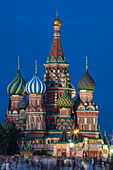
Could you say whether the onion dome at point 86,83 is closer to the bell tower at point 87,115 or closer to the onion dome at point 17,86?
the bell tower at point 87,115

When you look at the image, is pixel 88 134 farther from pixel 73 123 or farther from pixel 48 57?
pixel 48 57

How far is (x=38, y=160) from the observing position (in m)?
65.3

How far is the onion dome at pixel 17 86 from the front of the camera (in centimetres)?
9644

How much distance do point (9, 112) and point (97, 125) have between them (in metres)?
11.7

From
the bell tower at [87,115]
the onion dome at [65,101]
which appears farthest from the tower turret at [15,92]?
the bell tower at [87,115]

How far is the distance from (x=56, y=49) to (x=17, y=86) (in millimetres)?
7034

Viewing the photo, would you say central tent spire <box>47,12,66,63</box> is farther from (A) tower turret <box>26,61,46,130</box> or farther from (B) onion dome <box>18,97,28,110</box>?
(B) onion dome <box>18,97,28,110</box>

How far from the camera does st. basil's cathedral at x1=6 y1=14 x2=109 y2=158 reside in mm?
89812

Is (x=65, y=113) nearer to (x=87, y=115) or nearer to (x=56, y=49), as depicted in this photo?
(x=87, y=115)

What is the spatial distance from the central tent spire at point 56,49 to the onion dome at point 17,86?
15.1 ft

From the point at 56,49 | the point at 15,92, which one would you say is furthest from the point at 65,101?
the point at 15,92

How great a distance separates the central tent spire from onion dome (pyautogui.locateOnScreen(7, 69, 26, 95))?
459 centimetres

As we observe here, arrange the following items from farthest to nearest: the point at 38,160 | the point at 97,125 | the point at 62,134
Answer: the point at 97,125 < the point at 62,134 < the point at 38,160

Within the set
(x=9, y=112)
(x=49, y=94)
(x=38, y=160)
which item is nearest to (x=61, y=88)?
(x=49, y=94)
